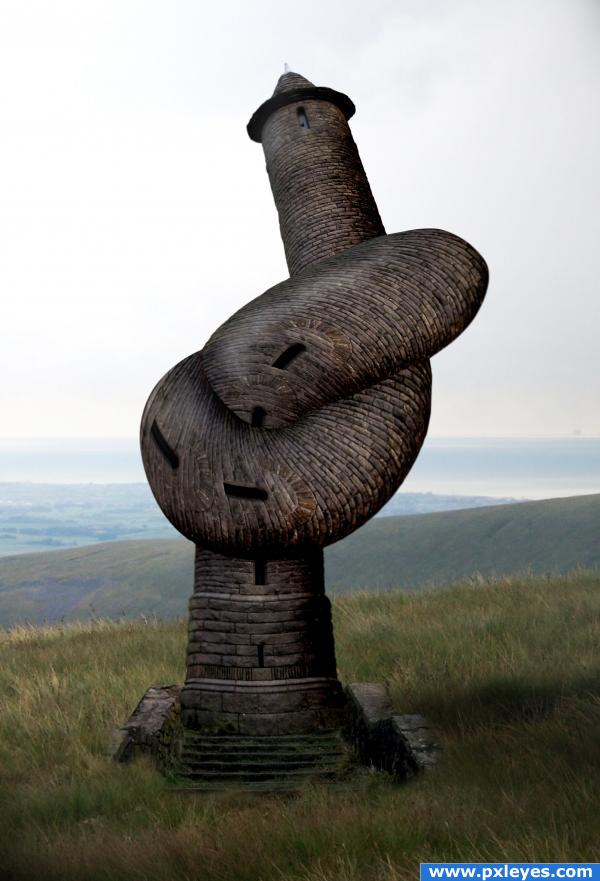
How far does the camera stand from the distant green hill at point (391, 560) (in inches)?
971

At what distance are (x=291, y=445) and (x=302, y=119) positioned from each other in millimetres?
3578

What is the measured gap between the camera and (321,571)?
23.7ft

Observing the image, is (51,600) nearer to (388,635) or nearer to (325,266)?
(388,635)

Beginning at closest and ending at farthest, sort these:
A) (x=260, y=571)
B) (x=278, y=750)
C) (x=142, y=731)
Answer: (x=278, y=750), (x=142, y=731), (x=260, y=571)

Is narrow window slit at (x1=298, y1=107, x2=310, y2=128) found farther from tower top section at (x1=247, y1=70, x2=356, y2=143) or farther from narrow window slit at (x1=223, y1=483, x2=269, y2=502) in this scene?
narrow window slit at (x1=223, y1=483, x2=269, y2=502)

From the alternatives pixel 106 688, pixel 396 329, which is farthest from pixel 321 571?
pixel 106 688

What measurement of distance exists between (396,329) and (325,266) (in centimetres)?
85

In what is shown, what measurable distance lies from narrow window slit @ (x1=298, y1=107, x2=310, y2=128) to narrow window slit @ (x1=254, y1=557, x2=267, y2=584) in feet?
13.2

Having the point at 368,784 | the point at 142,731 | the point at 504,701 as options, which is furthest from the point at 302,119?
the point at 368,784

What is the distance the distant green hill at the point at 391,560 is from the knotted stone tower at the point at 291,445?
54.1ft

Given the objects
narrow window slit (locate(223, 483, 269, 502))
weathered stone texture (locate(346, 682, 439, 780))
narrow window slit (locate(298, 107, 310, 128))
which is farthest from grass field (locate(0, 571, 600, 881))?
narrow window slit (locate(298, 107, 310, 128))

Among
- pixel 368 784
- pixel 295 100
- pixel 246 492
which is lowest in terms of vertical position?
pixel 368 784

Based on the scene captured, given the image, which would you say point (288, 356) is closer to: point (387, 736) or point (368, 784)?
point (387, 736)

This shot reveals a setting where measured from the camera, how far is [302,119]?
28.0 ft
